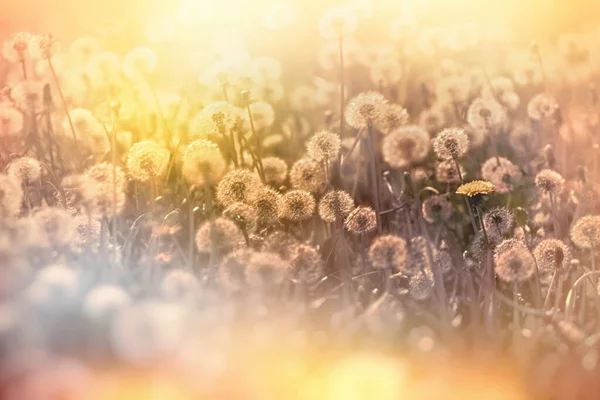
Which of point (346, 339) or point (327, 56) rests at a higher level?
point (327, 56)

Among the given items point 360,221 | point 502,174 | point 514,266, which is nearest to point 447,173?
point 502,174

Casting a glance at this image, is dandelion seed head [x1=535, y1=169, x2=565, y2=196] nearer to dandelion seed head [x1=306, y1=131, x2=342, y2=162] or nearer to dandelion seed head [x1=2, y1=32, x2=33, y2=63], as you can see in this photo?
dandelion seed head [x1=306, y1=131, x2=342, y2=162]

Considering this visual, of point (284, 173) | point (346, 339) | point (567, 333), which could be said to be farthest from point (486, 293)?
point (284, 173)

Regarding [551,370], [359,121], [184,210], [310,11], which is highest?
[310,11]

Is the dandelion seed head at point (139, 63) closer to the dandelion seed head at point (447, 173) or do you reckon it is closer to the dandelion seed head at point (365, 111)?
the dandelion seed head at point (365, 111)

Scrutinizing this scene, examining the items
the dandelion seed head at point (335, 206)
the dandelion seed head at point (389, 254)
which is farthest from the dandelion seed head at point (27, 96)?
the dandelion seed head at point (389, 254)

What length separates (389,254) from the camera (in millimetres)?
1408

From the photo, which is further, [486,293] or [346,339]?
[486,293]

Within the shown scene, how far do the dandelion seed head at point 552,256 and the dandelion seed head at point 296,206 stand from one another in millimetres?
456

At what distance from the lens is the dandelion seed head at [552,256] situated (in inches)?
55.7

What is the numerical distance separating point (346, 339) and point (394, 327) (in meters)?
0.08

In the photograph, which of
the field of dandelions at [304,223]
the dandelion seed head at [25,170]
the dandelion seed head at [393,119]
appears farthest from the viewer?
the dandelion seed head at [393,119]

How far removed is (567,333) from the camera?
1161 millimetres

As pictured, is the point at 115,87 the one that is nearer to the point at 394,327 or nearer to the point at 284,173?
the point at 284,173
